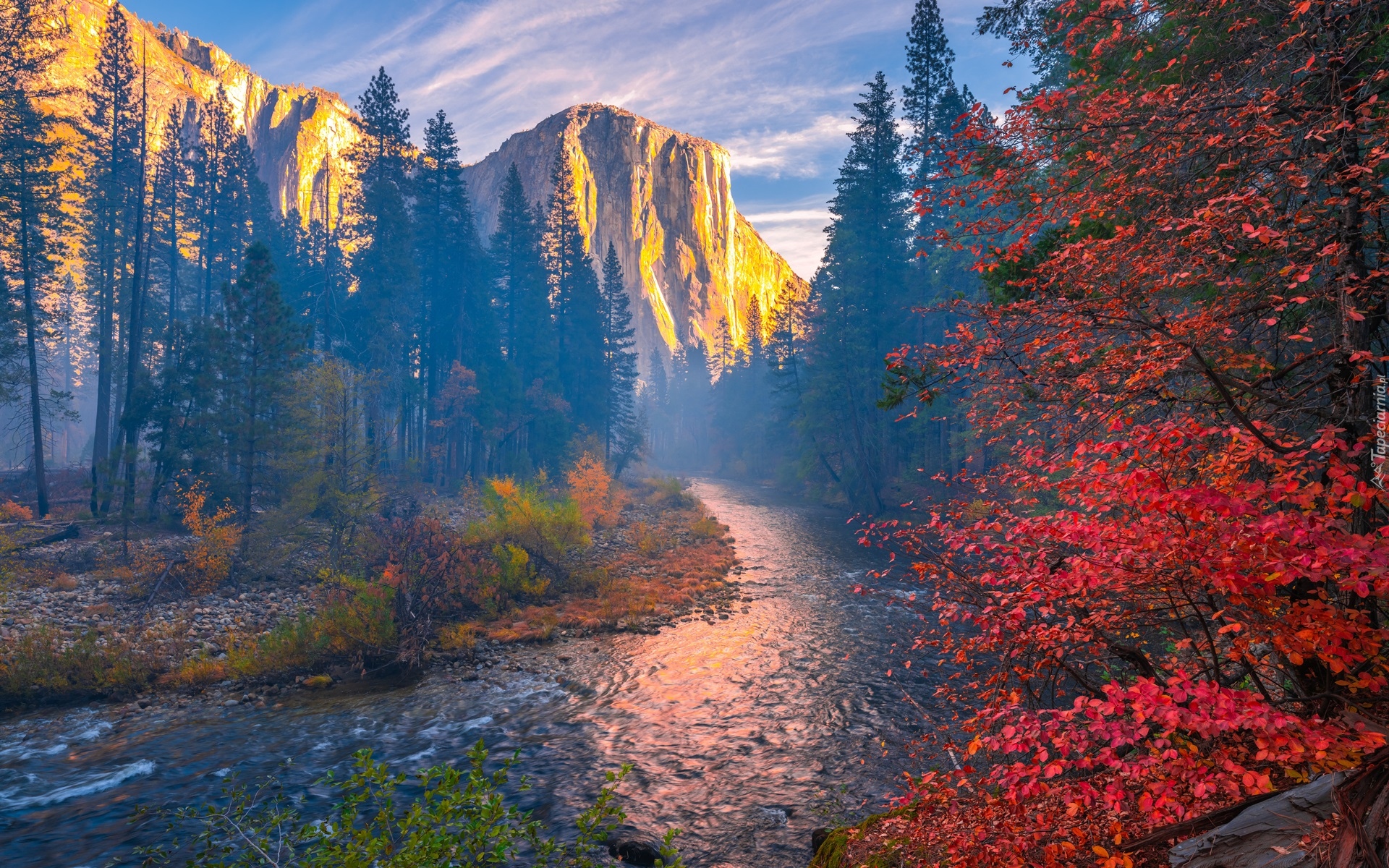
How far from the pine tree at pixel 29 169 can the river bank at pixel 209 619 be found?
27.1ft

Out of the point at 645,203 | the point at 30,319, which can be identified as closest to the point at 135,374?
the point at 30,319

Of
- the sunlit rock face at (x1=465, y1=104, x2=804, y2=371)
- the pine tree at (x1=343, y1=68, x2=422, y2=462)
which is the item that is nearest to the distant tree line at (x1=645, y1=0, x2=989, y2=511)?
the pine tree at (x1=343, y1=68, x2=422, y2=462)

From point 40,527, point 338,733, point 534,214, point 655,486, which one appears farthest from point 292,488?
point 534,214

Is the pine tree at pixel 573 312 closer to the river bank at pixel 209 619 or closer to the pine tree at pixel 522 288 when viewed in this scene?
the pine tree at pixel 522 288

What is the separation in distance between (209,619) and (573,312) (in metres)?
32.8

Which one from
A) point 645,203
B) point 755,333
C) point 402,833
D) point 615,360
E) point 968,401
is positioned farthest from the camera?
point 645,203

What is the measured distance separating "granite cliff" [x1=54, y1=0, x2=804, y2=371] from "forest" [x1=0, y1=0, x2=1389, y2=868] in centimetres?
10831

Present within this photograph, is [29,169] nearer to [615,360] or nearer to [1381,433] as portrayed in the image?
[615,360]

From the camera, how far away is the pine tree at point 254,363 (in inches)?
787

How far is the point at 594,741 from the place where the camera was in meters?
10.3

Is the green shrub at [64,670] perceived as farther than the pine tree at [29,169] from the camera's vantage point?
No

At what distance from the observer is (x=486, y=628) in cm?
1578

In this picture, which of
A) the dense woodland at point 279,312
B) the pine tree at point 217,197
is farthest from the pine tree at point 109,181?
the pine tree at point 217,197

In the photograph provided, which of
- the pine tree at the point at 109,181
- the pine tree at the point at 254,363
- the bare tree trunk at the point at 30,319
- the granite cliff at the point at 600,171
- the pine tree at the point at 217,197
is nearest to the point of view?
the pine tree at the point at 254,363
